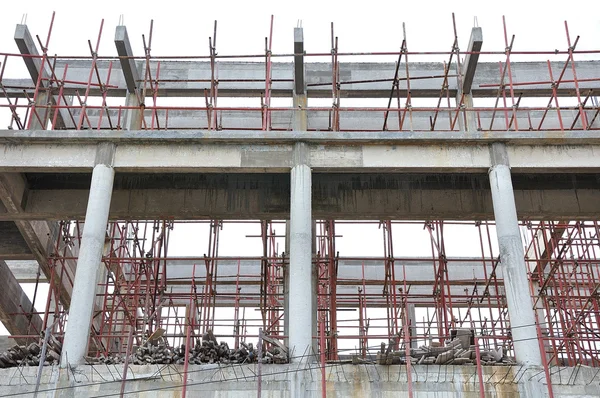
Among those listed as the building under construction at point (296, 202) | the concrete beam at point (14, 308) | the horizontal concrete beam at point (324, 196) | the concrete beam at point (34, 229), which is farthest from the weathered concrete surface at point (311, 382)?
the concrete beam at point (14, 308)

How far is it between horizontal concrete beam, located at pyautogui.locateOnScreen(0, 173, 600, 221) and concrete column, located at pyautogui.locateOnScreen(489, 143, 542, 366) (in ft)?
7.03

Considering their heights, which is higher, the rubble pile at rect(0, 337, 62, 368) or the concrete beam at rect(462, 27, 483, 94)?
the concrete beam at rect(462, 27, 483, 94)

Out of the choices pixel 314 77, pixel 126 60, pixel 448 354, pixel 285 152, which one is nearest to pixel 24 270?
pixel 126 60

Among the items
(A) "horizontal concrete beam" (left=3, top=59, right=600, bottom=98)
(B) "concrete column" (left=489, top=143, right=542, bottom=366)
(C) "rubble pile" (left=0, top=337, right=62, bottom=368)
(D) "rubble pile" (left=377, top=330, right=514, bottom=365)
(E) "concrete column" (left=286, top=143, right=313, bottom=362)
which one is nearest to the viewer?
(D) "rubble pile" (left=377, top=330, right=514, bottom=365)

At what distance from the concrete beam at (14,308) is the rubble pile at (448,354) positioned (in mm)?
10667

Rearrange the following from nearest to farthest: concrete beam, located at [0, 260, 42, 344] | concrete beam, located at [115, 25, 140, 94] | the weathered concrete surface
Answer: the weathered concrete surface < concrete beam, located at [115, 25, 140, 94] < concrete beam, located at [0, 260, 42, 344]

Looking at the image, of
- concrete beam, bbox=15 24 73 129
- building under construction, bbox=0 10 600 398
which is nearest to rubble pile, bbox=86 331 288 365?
building under construction, bbox=0 10 600 398

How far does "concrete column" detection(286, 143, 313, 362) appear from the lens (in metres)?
12.3

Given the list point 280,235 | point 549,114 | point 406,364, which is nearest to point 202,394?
point 406,364

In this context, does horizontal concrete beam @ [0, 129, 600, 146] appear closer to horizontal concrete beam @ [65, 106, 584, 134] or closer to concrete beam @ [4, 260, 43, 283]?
horizontal concrete beam @ [65, 106, 584, 134]

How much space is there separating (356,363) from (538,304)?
426 inches

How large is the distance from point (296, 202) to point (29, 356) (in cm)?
524

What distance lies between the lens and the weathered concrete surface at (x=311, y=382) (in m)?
11.4

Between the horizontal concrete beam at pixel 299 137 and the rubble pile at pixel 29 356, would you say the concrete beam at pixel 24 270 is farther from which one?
the rubble pile at pixel 29 356
